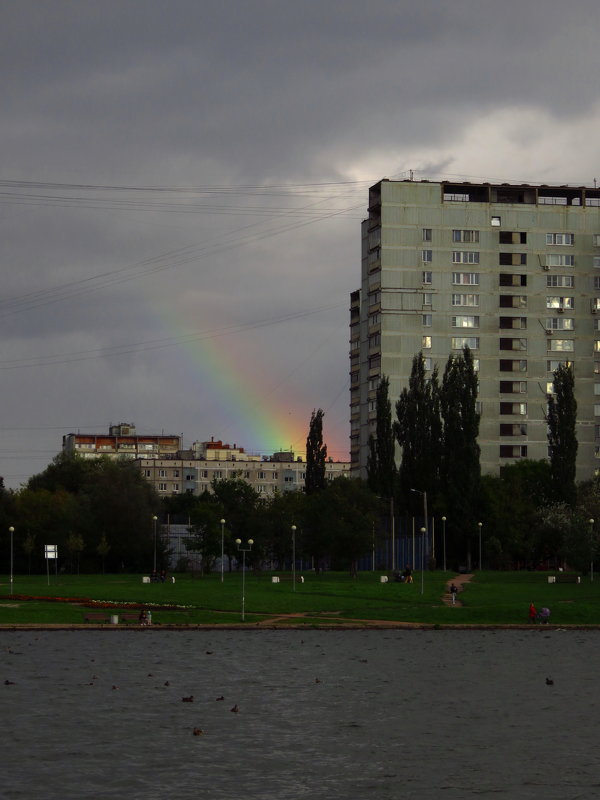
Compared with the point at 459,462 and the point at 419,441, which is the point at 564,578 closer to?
the point at 459,462

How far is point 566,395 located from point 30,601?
104545 mm

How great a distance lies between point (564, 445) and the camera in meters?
182

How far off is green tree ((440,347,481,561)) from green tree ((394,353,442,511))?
1123mm

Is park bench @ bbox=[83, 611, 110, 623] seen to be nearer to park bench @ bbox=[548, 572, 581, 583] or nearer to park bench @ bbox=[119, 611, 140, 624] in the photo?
park bench @ bbox=[119, 611, 140, 624]

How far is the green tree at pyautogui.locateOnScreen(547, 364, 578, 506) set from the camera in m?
180

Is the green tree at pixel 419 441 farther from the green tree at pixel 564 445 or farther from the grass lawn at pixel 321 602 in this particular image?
the grass lawn at pixel 321 602

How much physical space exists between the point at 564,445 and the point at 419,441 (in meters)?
25.0

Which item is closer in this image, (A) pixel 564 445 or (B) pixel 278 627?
(B) pixel 278 627

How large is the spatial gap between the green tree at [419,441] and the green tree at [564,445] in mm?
20579

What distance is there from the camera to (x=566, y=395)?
186875mm

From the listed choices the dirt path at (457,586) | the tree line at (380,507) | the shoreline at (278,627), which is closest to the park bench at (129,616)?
the shoreline at (278,627)
